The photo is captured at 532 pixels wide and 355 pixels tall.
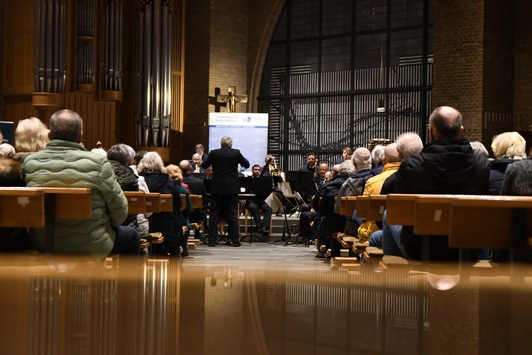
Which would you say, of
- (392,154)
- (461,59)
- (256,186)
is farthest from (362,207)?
(461,59)

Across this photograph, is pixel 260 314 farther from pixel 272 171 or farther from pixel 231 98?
pixel 231 98

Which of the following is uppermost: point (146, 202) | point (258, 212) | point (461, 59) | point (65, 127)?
point (461, 59)

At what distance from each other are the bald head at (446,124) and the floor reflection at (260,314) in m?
1.06

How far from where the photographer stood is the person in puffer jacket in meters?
4.82

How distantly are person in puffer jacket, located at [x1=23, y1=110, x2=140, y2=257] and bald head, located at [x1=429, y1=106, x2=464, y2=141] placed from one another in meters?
1.84

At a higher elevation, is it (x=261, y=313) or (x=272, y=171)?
(x=272, y=171)

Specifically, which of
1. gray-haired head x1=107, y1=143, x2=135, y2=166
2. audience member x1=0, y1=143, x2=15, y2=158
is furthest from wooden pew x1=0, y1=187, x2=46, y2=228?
gray-haired head x1=107, y1=143, x2=135, y2=166

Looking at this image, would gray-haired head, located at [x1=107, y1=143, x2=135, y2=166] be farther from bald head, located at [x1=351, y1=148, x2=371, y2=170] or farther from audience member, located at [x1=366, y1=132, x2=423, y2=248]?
bald head, located at [x1=351, y1=148, x2=371, y2=170]

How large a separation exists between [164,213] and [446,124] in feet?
14.5

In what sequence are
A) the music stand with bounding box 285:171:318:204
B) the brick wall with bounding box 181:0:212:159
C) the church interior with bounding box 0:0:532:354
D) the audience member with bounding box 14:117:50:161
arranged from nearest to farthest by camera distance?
the audience member with bounding box 14:117:50:161
the church interior with bounding box 0:0:532:354
the music stand with bounding box 285:171:318:204
the brick wall with bounding box 181:0:212:159

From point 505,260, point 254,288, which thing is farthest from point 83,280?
point 505,260

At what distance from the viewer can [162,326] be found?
90.3 inches

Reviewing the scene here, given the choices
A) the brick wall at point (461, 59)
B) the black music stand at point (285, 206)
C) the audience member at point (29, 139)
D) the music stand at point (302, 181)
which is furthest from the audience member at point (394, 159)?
the brick wall at point (461, 59)

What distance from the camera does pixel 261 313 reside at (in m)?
2.68
